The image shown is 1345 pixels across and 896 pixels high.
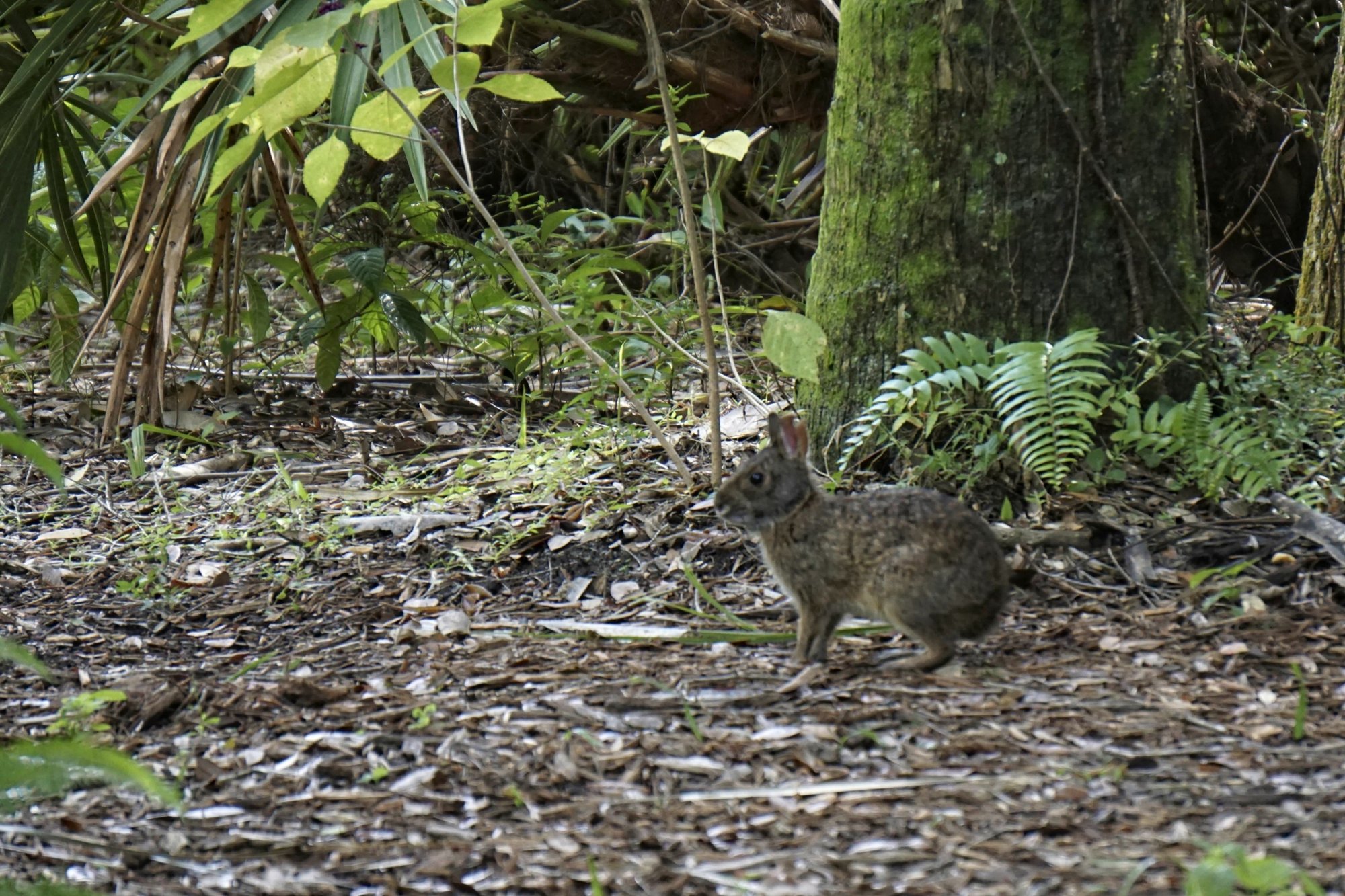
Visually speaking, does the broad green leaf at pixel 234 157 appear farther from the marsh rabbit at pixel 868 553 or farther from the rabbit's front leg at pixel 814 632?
the rabbit's front leg at pixel 814 632

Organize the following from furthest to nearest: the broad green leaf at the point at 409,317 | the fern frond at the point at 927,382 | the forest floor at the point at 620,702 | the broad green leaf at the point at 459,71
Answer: the broad green leaf at the point at 409,317, the fern frond at the point at 927,382, the broad green leaf at the point at 459,71, the forest floor at the point at 620,702

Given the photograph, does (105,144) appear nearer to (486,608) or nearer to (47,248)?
(47,248)

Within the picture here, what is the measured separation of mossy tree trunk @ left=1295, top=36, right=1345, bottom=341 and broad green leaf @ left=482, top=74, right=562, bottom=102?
291 centimetres

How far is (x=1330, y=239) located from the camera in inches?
204

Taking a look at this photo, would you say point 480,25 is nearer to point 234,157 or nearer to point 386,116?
point 386,116

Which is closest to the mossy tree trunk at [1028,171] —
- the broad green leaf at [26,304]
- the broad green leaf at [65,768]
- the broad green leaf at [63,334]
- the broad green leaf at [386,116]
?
the broad green leaf at [386,116]

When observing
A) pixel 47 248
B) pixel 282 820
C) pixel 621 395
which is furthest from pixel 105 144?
pixel 282 820

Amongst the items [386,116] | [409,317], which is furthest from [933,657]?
[409,317]

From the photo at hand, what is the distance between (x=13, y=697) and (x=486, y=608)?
1318 millimetres

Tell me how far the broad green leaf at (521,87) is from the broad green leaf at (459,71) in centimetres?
5

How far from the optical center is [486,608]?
4336mm

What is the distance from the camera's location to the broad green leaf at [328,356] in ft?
20.0

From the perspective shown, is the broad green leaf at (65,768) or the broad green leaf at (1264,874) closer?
the broad green leaf at (65,768)

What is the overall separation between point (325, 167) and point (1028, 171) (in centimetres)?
213
